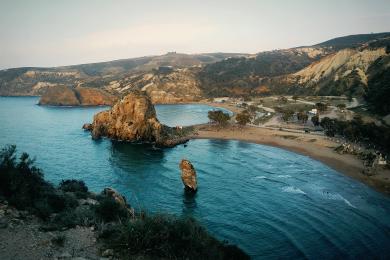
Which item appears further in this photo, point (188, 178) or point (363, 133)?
point (363, 133)

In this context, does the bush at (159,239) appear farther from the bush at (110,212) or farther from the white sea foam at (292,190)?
the white sea foam at (292,190)

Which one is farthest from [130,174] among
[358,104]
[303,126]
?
[358,104]

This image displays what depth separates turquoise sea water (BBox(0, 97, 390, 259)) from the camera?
41.1 metres

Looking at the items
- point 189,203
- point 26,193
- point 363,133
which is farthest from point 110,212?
point 363,133

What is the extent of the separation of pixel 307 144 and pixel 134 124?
4910cm

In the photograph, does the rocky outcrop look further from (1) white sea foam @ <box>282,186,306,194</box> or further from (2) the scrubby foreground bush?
(2) the scrubby foreground bush

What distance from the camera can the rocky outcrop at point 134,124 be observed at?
103312mm

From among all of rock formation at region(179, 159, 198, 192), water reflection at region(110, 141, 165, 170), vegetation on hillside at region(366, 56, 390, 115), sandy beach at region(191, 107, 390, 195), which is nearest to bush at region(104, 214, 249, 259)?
rock formation at region(179, 159, 198, 192)

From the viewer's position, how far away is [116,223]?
2678 centimetres

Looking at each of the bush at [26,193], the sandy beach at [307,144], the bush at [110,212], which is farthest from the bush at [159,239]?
the sandy beach at [307,144]

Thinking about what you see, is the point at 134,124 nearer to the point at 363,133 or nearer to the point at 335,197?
the point at 363,133

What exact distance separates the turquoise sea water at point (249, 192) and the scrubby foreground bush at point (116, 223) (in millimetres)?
12128

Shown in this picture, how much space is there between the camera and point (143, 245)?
831 inches

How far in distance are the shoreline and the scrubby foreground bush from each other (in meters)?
40.6
